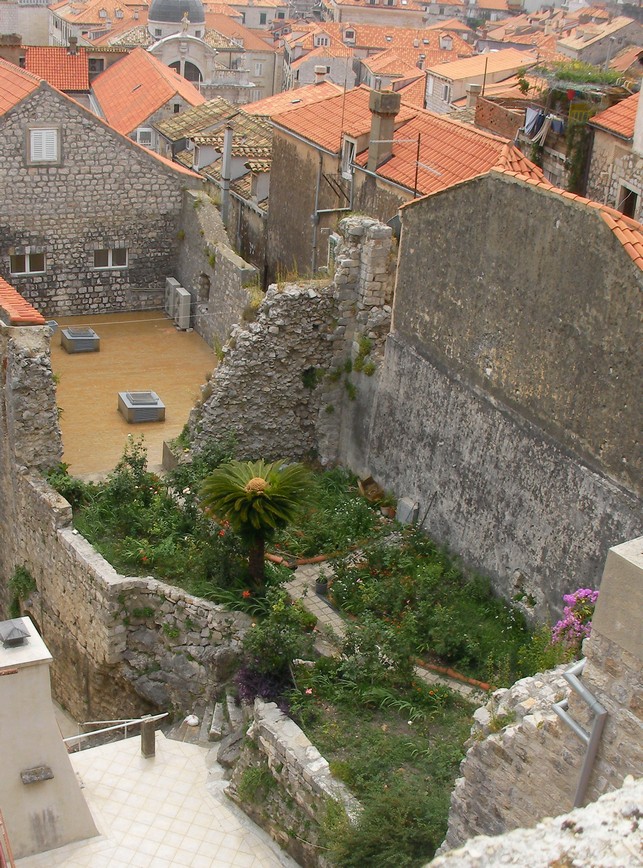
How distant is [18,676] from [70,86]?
3921cm

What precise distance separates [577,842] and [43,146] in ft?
74.5

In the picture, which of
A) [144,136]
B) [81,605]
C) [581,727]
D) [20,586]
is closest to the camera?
[581,727]

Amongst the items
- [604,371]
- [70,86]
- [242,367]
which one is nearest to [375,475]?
[242,367]

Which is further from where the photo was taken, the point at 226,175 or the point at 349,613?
the point at 226,175

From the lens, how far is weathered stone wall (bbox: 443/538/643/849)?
27.8 ft

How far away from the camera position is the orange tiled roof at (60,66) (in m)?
47.9

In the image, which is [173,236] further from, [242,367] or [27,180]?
[242,367]

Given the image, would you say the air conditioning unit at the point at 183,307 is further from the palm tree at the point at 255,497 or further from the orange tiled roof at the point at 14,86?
the palm tree at the point at 255,497

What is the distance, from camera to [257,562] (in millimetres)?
15773

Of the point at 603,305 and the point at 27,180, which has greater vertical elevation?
the point at 603,305

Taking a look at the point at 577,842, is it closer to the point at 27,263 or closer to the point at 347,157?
the point at 347,157

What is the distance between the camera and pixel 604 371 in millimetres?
13633

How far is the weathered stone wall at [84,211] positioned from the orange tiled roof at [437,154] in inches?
226

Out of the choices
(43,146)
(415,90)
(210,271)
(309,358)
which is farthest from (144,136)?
(415,90)
